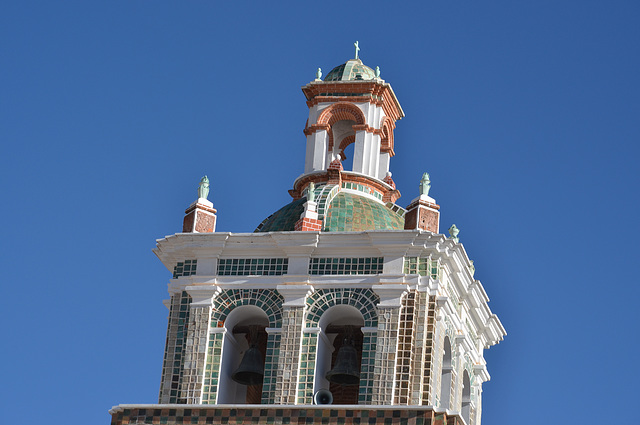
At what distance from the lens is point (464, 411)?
38.9 m

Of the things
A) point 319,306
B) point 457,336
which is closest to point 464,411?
point 457,336

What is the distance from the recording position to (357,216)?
38406 millimetres

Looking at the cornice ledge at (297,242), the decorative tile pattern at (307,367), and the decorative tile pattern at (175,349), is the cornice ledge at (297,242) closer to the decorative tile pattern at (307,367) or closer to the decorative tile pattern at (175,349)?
the decorative tile pattern at (307,367)

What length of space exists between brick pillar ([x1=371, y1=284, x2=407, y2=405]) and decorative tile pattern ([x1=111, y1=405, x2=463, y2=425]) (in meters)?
0.64

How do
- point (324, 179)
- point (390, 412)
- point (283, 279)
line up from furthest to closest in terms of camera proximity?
point (324, 179) → point (283, 279) → point (390, 412)

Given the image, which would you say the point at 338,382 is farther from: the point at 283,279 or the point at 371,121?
the point at 371,121

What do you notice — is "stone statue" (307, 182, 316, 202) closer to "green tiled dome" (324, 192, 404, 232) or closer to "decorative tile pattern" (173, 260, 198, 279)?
"green tiled dome" (324, 192, 404, 232)

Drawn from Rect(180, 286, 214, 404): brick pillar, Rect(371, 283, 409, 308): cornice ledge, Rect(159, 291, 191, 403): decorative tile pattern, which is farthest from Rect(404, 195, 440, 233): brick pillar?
Rect(159, 291, 191, 403): decorative tile pattern

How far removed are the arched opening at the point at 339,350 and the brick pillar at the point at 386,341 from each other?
26.4 inches

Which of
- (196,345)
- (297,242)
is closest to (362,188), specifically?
(297,242)

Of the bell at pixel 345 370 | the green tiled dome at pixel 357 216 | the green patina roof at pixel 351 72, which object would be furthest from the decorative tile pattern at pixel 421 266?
the green patina roof at pixel 351 72

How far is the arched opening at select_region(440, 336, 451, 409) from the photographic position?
121ft

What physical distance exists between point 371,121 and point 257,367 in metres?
6.38

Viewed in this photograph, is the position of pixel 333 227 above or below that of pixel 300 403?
above
